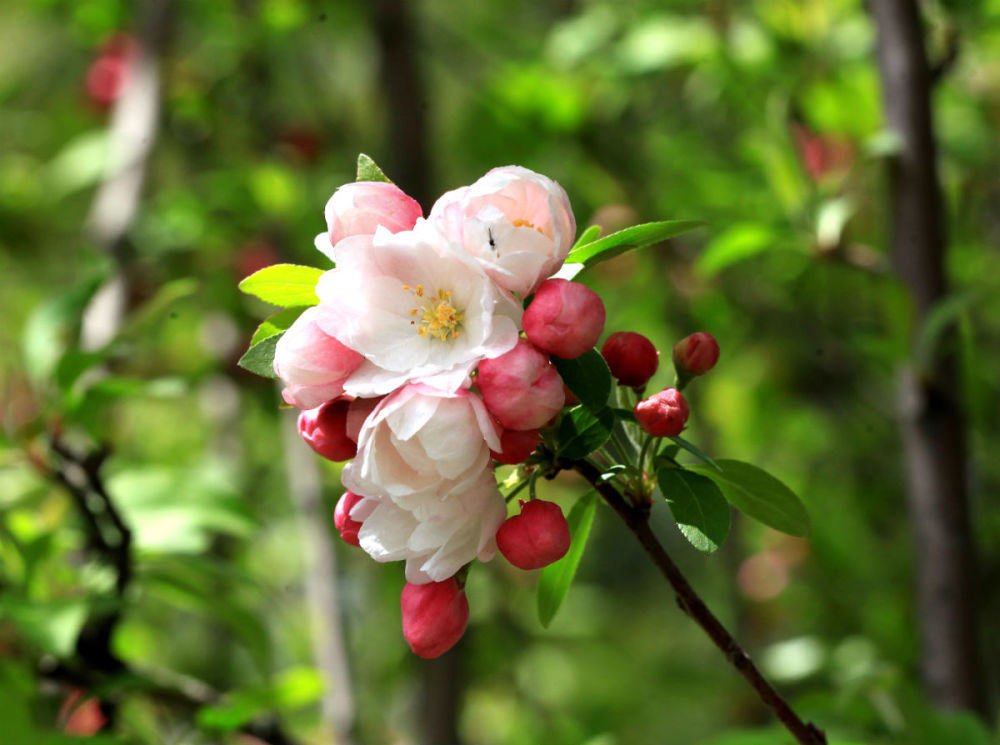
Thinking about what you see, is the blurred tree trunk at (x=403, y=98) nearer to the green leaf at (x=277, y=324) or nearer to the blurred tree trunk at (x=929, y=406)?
the blurred tree trunk at (x=929, y=406)

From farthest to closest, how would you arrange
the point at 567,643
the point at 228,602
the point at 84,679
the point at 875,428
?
the point at 567,643, the point at 875,428, the point at 228,602, the point at 84,679

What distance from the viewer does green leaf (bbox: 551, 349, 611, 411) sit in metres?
0.75

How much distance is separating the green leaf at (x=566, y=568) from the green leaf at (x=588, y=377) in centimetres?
14

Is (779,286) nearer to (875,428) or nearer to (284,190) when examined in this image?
(875,428)

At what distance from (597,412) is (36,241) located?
2.75 metres

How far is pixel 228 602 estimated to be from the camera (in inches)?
60.1

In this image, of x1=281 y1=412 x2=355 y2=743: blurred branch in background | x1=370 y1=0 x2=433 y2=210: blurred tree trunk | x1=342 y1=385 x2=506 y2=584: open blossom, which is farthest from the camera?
x1=370 y1=0 x2=433 y2=210: blurred tree trunk

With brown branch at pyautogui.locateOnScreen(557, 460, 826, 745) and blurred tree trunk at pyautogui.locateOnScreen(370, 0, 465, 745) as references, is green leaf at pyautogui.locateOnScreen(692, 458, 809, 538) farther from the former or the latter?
blurred tree trunk at pyautogui.locateOnScreen(370, 0, 465, 745)

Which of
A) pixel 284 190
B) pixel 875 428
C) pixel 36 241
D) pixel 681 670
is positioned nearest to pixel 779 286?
pixel 875 428

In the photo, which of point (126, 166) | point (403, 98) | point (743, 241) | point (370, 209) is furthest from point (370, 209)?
point (403, 98)

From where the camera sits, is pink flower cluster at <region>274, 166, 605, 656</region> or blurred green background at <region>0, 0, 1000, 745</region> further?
blurred green background at <region>0, 0, 1000, 745</region>

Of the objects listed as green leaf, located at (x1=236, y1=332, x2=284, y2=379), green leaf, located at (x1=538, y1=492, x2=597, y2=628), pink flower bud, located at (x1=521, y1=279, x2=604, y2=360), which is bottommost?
green leaf, located at (x1=538, y1=492, x2=597, y2=628)

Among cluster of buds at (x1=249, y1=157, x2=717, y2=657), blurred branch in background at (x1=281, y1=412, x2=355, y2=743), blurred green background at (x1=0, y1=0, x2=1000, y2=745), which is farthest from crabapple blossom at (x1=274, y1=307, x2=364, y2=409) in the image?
blurred branch in background at (x1=281, y1=412, x2=355, y2=743)

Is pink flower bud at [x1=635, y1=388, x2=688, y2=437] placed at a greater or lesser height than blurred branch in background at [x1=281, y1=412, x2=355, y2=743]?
greater
